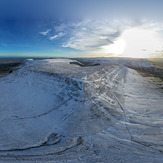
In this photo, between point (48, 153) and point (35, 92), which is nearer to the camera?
point (48, 153)

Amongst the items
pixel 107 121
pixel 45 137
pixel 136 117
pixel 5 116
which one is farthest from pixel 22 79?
pixel 136 117

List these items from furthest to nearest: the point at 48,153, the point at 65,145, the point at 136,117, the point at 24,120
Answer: the point at 136,117 → the point at 24,120 → the point at 65,145 → the point at 48,153

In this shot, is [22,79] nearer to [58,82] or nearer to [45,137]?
[58,82]

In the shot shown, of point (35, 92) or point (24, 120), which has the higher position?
point (35, 92)

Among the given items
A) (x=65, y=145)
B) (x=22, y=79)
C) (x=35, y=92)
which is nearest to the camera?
(x=65, y=145)

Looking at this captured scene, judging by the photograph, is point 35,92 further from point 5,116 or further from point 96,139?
point 96,139

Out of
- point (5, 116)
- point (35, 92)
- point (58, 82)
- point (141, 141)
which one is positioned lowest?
point (141, 141)

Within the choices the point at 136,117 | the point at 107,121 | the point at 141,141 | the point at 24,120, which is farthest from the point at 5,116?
the point at 136,117
